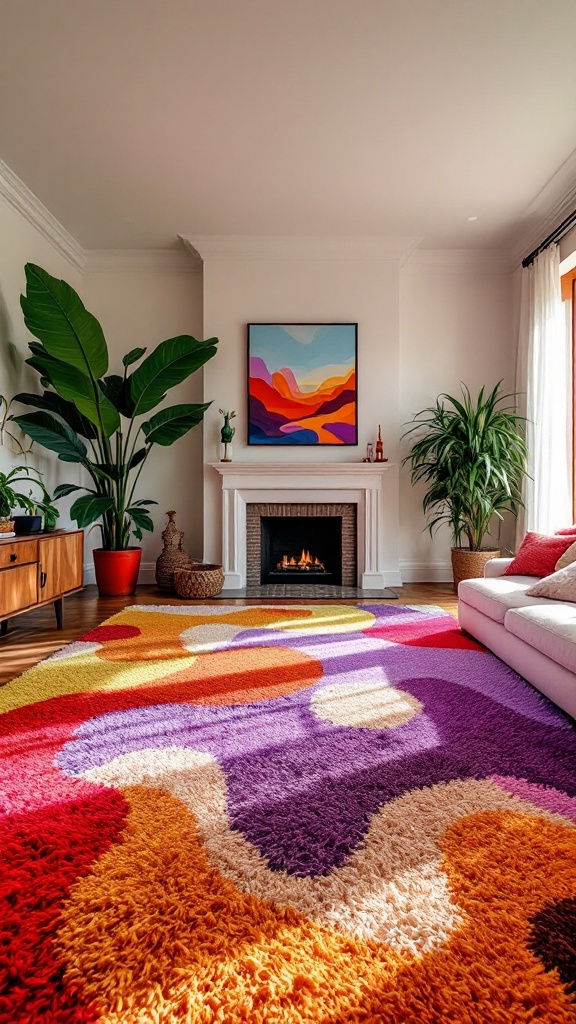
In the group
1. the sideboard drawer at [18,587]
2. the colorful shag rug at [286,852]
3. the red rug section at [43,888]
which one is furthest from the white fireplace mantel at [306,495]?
the red rug section at [43,888]

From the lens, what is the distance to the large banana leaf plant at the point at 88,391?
375cm

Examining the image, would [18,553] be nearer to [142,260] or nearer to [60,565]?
[60,565]

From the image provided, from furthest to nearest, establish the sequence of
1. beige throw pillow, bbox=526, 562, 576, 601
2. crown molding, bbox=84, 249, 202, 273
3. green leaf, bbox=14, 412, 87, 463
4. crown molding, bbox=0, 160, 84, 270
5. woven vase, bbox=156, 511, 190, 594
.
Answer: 1. crown molding, bbox=84, 249, 202, 273
2. woven vase, bbox=156, 511, 190, 594
3. green leaf, bbox=14, 412, 87, 463
4. crown molding, bbox=0, 160, 84, 270
5. beige throw pillow, bbox=526, 562, 576, 601

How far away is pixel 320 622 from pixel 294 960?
8.40 ft

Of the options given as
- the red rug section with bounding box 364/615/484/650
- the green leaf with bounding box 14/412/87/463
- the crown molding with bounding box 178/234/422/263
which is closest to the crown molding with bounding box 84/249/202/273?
the crown molding with bounding box 178/234/422/263

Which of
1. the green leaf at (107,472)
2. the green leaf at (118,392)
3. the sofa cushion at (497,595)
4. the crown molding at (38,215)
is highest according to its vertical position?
the crown molding at (38,215)

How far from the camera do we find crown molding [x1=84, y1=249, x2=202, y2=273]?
16.9 ft

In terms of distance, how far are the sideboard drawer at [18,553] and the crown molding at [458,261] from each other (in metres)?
4.07

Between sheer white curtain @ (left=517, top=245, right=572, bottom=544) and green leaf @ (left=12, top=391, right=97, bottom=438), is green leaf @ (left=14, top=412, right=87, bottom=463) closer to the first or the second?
green leaf @ (left=12, top=391, right=97, bottom=438)

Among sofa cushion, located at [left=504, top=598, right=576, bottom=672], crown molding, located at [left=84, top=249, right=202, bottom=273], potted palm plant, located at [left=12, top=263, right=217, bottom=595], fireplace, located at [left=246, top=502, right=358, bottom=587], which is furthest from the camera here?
crown molding, located at [left=84, top=249, right=202, bottom=273]

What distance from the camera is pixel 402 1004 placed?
0.82 m

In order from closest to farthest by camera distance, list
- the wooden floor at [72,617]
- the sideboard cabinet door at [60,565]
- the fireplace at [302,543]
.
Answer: the wooden floor at [72,617], the sideboard cabinet door at [60,565], the fireplace at [302,543]

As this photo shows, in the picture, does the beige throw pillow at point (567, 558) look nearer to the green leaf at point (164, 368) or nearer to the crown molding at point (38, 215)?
the green leaf at point (164, 368)

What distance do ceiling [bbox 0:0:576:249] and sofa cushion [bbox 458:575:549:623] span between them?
8.52ft
